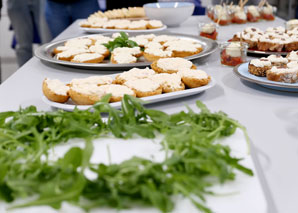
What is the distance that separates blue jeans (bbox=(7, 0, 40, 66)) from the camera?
9.50 feet

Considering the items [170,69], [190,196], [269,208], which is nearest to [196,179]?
[190,196]

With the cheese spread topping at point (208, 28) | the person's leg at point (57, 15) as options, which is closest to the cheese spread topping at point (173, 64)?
the cheese spread topping at point (208, 28)

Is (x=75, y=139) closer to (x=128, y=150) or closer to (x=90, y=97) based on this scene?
(x=128, y=150)

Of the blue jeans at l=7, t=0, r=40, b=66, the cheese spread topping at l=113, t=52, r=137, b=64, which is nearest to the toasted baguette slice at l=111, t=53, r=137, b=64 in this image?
the cheese spread topping at l=113, t=52, r=137, b=64

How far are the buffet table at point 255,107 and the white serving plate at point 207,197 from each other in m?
0.06

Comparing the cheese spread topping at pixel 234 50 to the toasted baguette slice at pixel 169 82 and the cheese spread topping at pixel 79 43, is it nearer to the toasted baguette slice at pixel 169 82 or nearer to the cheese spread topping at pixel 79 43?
the toasted baguette slice at pixel 169 82

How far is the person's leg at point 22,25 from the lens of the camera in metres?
2.89

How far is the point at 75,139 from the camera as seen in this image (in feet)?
1.84

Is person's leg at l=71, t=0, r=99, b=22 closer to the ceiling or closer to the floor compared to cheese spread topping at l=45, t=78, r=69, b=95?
closer to the floor

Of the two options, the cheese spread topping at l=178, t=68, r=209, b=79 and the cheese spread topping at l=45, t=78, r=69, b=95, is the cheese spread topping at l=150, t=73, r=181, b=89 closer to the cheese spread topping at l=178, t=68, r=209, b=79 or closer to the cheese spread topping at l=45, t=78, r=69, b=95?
the cheese spread topping at l=178, t=68, r=209, b=79

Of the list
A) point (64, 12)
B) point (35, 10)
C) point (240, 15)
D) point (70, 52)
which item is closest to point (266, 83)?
point (70, 52)

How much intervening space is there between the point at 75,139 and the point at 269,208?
293 millimetres

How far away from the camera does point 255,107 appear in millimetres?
801

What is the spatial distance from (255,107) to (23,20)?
2.62 meters
